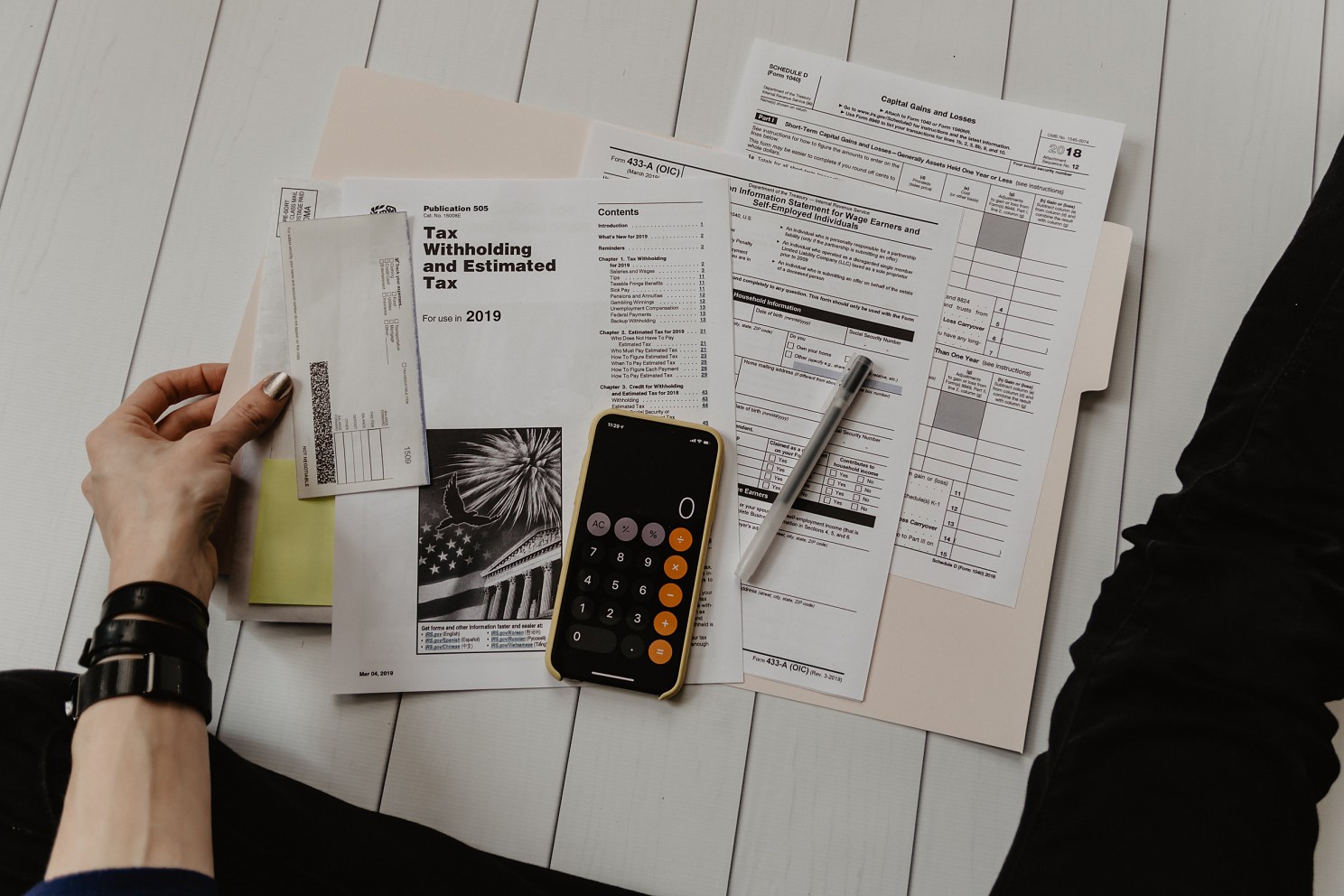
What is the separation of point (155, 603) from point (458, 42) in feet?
1.47

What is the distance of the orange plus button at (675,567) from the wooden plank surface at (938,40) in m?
0.40

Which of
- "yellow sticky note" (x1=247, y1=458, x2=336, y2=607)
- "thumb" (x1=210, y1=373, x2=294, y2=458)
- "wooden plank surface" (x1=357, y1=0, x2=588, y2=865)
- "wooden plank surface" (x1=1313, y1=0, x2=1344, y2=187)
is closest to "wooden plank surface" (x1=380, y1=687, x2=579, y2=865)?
"wooden plank surface" (x1=357, y1=0, x2=588, y2=865)

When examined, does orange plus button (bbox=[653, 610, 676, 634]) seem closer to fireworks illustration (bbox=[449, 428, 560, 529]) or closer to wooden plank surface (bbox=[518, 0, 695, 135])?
fireworks illustration (bbox=[449, 428, 560, 529])

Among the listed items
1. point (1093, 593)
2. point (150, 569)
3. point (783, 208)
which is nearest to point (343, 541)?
point (150, 569)

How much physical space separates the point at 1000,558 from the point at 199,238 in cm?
63

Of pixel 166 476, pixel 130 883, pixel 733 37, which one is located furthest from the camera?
pixel 733 37

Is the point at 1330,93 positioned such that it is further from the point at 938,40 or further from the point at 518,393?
the point at 518,393

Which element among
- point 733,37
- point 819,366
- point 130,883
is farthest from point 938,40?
point 130,883

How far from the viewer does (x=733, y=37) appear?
2.12 feet

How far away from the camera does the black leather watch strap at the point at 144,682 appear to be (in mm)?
490

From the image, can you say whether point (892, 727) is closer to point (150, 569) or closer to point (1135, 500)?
point (1135, 500)

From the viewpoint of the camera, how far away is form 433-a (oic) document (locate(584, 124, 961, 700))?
0.59 meters

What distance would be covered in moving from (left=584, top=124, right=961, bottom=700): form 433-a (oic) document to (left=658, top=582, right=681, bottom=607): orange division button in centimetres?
5

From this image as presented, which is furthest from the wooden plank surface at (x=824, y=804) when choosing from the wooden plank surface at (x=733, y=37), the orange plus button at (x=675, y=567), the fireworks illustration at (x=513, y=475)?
the wooden plank surface at (x=733, y=37)
